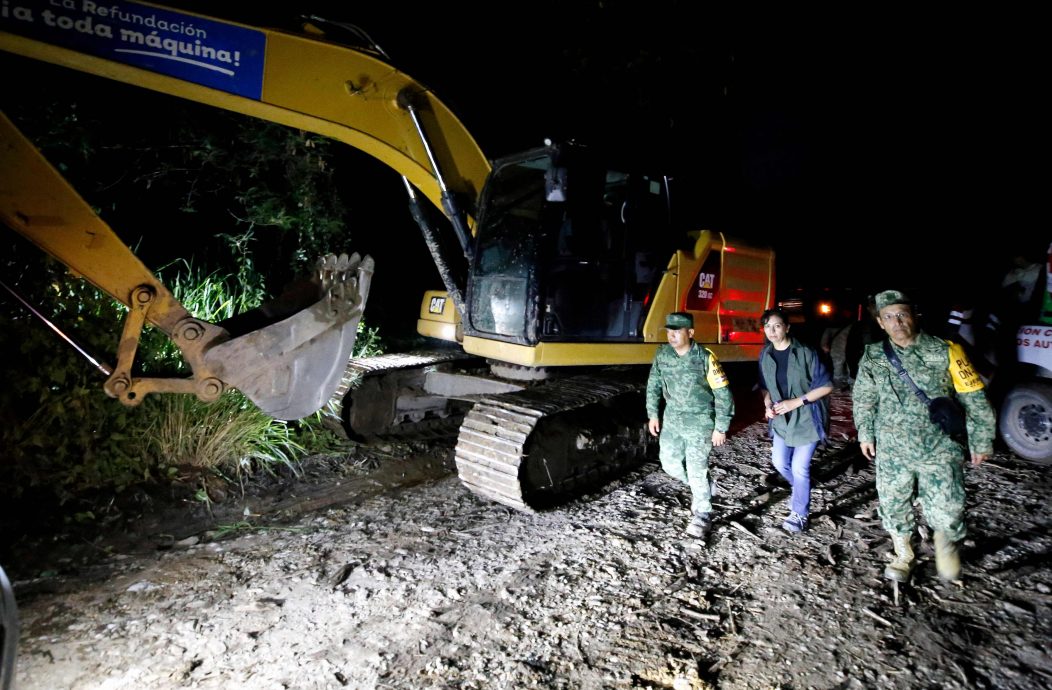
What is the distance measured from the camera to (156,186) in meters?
6.88

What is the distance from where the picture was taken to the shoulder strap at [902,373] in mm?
3332

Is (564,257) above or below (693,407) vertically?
above

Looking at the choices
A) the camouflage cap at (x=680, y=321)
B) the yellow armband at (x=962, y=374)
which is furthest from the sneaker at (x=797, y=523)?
the camouflage cap at (x=680, y=321)

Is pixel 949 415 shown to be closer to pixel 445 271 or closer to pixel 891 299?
pixel 891 299

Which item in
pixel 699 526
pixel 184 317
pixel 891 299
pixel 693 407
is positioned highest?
pixel 891 299

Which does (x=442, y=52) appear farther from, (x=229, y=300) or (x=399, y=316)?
(x=229, y=300)

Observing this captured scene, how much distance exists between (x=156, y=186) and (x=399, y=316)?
5183mm

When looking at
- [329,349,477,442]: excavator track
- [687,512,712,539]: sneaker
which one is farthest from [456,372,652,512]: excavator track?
[329,349,477,442]: excavator track

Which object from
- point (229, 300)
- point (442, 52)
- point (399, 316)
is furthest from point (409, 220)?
point (229, 300)

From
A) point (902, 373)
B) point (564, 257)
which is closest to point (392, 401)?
point (564, 257)

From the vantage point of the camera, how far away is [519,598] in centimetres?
328

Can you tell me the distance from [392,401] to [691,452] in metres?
2.94

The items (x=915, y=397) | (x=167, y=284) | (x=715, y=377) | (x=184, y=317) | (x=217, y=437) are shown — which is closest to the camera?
(x=184, y=317)

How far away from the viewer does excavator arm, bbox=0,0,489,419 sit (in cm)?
279
